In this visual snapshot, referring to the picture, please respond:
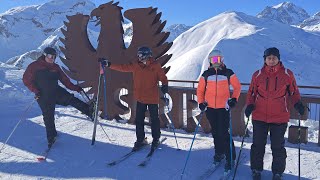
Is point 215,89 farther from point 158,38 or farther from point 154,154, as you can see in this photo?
point 158,38

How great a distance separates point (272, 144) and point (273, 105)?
526 mm

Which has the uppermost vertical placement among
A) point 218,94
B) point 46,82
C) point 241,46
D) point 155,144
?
point 241,46

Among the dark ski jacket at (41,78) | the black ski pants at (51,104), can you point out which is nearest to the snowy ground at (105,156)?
the black ski pants at (51,104)

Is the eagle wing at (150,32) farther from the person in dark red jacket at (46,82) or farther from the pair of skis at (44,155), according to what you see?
the pair of skis at (44,155)

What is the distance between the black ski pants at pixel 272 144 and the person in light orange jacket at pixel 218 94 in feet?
1.42

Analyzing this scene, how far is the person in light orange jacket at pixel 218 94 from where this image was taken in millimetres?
4984

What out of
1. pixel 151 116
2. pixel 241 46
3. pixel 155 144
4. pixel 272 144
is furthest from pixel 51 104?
pixel 241 46

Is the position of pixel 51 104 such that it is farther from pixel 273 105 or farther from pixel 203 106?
pixel 273 105

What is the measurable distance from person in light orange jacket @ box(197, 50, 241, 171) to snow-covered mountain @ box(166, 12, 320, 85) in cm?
6522

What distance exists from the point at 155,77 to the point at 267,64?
2093 millimetres

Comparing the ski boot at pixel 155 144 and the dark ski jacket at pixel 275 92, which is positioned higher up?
the dark ski jacket at pixel 275 92

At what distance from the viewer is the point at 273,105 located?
4.56 metres

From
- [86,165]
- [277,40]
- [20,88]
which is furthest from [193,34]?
[86,165]

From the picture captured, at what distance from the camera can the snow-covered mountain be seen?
268 feet
